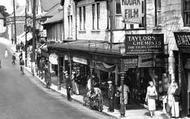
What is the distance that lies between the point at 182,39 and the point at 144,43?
2400 millimetres

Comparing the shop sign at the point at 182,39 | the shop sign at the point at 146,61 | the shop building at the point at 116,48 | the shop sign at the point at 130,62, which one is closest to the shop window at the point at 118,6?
the shop building at the point at 116,48

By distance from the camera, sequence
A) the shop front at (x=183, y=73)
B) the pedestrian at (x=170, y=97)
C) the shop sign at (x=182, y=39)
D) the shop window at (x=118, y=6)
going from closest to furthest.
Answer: the shop sign at (x=182, y=39)
the shop front at (x=183, y=73)
the pedestrian at (x=170, y=97)
the shop window at (x=118, y=6)

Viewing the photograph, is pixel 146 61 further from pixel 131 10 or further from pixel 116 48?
pixel 131 10

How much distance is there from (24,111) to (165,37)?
760 cm

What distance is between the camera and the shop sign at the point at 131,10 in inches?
811

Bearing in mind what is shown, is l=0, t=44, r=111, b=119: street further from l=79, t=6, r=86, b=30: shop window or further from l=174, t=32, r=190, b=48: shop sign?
l=79, t=6, r=86, b=30: shop window

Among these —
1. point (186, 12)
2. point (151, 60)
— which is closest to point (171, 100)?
point (151, 60)

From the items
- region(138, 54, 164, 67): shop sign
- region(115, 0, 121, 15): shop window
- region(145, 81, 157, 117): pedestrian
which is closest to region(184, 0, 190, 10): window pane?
region(138, 54, 164, 67): shop sign

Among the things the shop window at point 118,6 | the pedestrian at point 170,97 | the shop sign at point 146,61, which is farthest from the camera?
the shop window at point 118,6

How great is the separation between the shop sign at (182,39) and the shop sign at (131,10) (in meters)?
2.16

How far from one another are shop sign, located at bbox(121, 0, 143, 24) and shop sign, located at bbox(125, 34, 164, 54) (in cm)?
72

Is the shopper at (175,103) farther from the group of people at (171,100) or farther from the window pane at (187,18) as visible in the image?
the window pane at (187,18)

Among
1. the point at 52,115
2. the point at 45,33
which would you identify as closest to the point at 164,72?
the point at 52,115

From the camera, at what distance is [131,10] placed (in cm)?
2070
